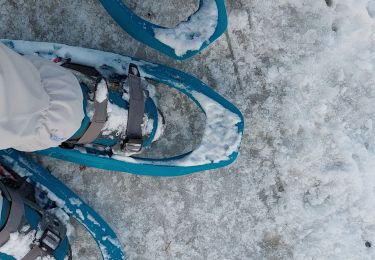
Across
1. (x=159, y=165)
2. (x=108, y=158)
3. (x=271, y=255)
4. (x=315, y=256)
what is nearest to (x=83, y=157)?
(x=108, y=158)

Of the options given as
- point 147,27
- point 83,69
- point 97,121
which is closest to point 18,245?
point 97,121

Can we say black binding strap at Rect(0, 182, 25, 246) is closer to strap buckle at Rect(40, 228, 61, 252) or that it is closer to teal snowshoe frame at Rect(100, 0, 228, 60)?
strap buckle at Rect(40, 228, 61, 252)

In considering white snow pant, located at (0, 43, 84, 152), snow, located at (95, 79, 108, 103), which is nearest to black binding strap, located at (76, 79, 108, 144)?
snow, located at (95, 79, 108, 103)

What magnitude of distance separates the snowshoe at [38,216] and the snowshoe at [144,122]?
0.29 feet

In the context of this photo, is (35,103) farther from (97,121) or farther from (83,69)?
(83,69)

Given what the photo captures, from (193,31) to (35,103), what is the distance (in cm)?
56

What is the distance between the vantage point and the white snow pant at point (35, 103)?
2.49 feet

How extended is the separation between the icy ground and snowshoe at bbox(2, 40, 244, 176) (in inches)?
3.7

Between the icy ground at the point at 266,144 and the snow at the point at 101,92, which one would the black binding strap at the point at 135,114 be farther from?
the icy ground at the point at 266,144

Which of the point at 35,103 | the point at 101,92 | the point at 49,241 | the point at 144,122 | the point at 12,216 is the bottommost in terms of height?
the point at 49,241

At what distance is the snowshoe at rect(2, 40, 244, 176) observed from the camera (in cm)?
114

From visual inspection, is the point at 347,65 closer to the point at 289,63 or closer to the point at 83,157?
the point at 289,63

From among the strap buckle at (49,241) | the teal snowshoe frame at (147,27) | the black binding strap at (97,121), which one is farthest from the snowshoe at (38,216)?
the teal snowshoe frame at (147,27)

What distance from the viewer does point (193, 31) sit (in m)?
1.22
